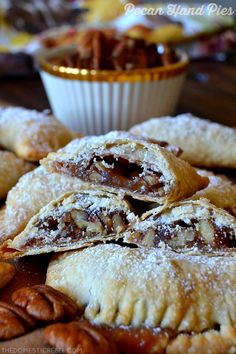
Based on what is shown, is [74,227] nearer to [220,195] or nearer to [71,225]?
[71,225]

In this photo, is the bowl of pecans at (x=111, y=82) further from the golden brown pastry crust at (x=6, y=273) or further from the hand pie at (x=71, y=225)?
the golden brown pastry crust at (x=6, y=273)

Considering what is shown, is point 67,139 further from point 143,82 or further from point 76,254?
point 76,254

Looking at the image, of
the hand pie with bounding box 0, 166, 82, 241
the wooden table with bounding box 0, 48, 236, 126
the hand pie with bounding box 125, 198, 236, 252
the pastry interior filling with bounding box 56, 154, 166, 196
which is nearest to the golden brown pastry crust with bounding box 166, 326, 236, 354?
the hand pie with bounding box 125, 198, 236, 252

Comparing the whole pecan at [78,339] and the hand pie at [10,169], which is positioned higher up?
the whole pecan at [78,339]

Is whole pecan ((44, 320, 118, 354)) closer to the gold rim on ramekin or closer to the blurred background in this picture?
the gold rim on ramekin

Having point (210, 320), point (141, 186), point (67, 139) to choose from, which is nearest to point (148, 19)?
point (67, 139)

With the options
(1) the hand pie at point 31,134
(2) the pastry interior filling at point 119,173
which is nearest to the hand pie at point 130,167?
(2) the pastry interior filling at point 119,173
